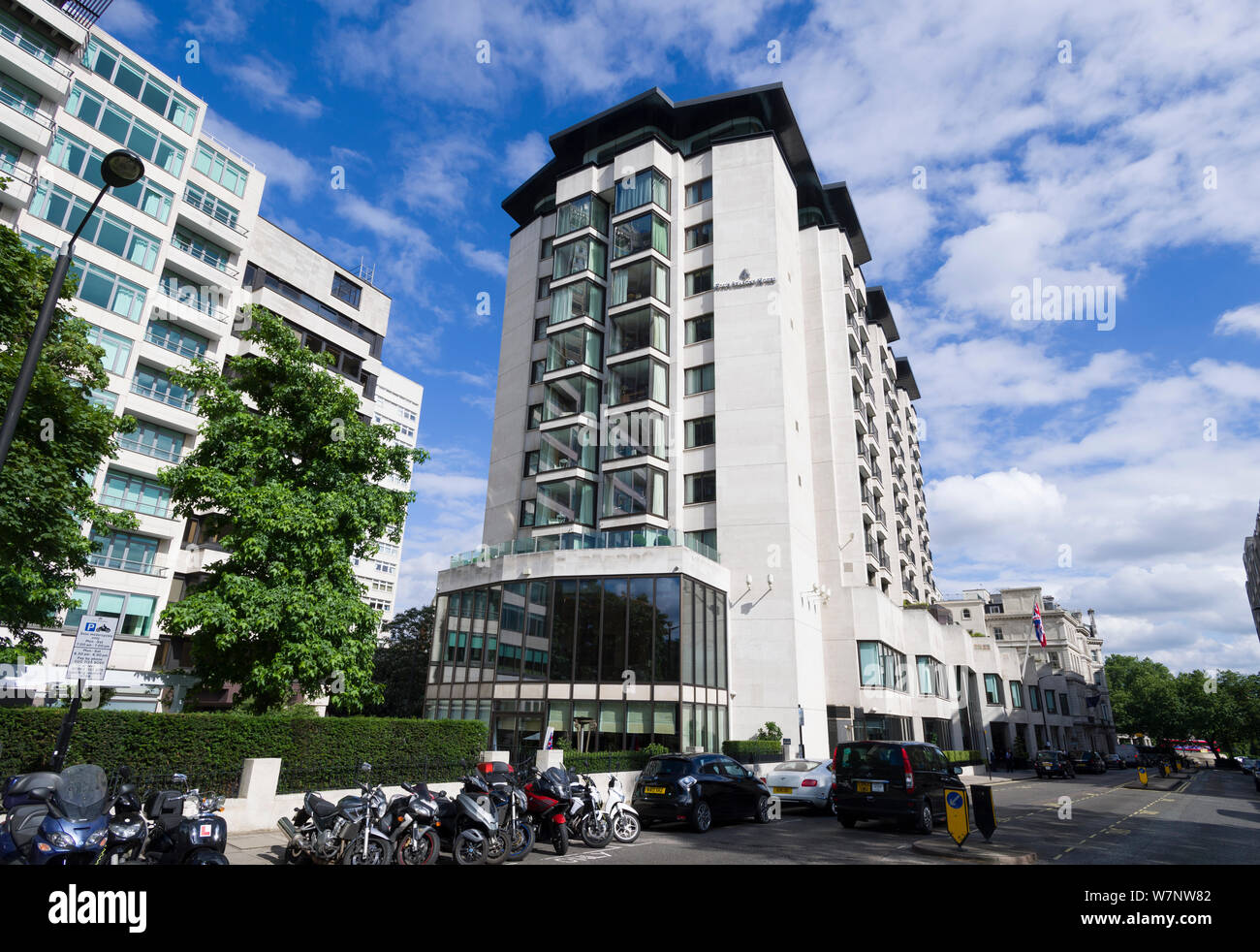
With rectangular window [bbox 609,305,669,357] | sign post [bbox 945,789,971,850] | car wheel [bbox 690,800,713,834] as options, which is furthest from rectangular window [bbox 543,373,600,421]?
sign post [bbox 945,789,971,850]

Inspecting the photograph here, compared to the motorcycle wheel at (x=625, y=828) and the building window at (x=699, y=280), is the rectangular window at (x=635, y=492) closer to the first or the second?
the building window at (x=699, y=280)

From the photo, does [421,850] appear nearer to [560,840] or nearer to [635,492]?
[560,840]

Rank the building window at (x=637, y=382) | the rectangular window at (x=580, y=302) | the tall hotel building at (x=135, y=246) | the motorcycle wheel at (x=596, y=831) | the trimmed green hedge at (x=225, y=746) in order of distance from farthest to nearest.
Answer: the rectangular window at (x=580, y=302) → the building window at (x=637, y=382) → the tall hotel building at (x=135, y=246) → the motorcycle wheel at (x=596, y=831) → the trimmed green hedge at (x=225, y=746)

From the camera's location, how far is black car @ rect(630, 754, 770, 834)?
15.3m

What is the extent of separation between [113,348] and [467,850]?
115ft

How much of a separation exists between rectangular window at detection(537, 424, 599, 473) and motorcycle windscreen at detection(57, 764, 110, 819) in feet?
96.5

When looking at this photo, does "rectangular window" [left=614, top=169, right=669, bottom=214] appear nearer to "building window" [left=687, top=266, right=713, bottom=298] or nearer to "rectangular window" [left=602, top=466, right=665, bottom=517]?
"building window" [left=687, top=266, right=713, bottom=298]

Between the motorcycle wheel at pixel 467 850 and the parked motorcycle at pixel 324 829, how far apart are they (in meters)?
1.52

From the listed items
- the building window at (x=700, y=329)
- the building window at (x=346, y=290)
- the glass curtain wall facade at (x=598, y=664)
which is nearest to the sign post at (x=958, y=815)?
the glass curtain wall facade at (x=598, y=664)

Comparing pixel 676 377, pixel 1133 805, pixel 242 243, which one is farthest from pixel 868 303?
pixel 242 243

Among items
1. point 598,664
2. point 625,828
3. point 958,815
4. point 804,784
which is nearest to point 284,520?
Answer: point 625,828

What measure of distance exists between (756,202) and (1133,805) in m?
33.2

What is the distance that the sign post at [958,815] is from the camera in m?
11.7
